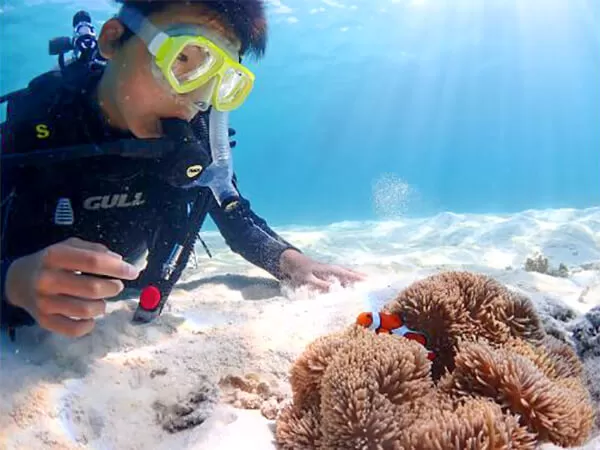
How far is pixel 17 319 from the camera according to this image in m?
2.27

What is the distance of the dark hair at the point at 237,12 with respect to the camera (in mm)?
2830

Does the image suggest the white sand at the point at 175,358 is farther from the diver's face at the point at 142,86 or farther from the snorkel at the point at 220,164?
the diver's face at the point at 142,86

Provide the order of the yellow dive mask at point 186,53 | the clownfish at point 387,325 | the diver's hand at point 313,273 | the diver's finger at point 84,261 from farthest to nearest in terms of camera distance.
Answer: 1. the diver's hand at point 313,273
2. the yellow dive mask at point 186,53
3. the clownfish at point 387,325
4. the diver's finger at point 84,261

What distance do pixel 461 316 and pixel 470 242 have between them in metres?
7.51

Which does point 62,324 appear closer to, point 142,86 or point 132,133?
point 132,133

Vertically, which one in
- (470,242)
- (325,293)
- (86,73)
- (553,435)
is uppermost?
(86,73)

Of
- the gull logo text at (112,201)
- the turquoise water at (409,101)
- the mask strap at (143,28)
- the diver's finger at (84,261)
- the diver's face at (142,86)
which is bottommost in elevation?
the turquoise water at (409,101)

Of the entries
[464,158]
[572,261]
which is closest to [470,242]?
[572,261]

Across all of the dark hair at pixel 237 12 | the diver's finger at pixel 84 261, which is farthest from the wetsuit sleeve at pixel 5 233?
the dark hair at pixel 237 12

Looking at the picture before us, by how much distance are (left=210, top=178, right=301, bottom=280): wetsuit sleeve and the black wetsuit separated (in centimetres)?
86

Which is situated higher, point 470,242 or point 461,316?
point 461,316

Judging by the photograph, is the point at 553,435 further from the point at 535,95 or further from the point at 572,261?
the point at 535,95

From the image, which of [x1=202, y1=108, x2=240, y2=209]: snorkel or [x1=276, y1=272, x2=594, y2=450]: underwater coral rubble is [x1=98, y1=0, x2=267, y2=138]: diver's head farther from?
[x1=276, y1=272, x2=594, y2=450]: underwater coral rubble

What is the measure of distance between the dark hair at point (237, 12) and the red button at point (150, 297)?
1.48 m
